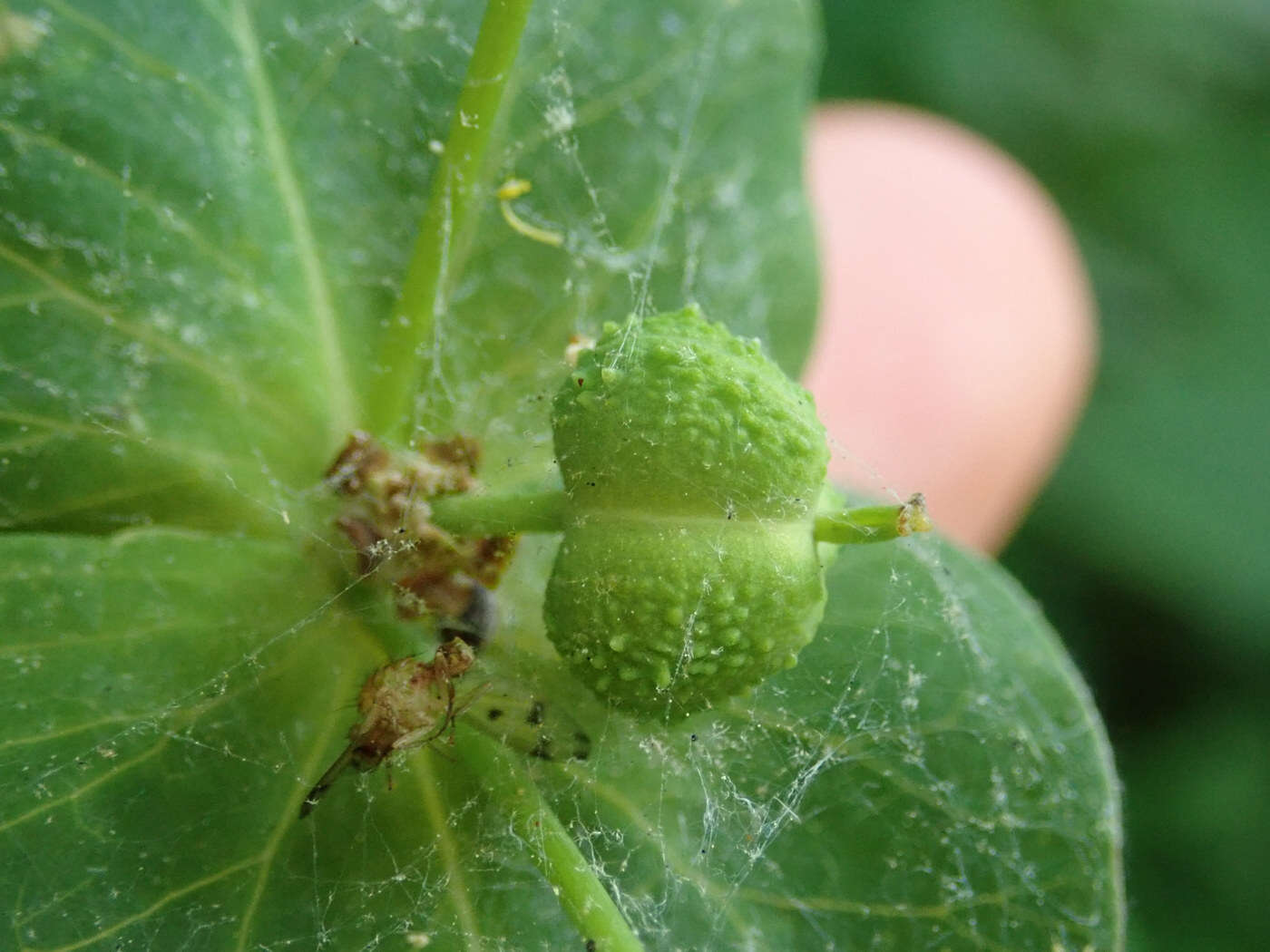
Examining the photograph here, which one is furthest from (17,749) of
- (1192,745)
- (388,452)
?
(1192,745)

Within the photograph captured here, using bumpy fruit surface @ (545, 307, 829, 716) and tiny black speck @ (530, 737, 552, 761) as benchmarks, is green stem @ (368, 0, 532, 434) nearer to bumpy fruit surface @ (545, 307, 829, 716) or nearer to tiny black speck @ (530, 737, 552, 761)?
bumpy fruit surface @ (545, 307, 829, 716)

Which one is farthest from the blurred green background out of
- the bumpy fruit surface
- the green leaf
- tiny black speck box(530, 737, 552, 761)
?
the bumpy fruit surface

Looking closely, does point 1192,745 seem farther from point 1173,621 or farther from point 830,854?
point 830,854

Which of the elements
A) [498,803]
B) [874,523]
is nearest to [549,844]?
[498,803]

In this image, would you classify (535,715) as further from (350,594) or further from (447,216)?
(447,216)

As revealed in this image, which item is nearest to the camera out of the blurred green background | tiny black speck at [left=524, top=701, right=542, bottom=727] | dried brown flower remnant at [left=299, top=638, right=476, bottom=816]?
dried brown flower remnant at [left=299, top=638, right=476, bottom=816]

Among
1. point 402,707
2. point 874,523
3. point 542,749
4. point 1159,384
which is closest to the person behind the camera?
point 874,523

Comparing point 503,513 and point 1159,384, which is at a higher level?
point 1159,384

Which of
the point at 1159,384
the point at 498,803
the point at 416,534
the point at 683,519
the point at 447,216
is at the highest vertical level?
the point at 1159,384
